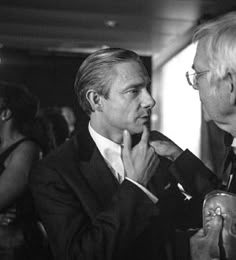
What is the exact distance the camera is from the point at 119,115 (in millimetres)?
1654

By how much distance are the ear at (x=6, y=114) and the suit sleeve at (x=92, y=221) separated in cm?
87

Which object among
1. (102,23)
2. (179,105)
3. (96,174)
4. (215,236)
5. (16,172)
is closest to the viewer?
(215,236)

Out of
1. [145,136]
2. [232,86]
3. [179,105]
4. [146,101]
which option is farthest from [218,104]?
Result: [179,105]

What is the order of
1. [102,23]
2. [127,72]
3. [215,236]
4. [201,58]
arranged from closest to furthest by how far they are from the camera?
1. [215,236]
2. [201,58]
3. [127,72]
4. [102,23]

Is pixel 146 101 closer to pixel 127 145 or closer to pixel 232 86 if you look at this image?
pixel 127 145

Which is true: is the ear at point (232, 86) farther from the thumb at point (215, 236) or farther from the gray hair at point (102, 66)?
the gray hair at point (102, 66)

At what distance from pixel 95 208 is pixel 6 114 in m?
1.00

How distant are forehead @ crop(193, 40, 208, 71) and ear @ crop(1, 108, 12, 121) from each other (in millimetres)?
1208

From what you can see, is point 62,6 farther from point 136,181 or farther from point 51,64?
point 136,181

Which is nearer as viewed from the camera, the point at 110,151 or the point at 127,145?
the point at 127,145

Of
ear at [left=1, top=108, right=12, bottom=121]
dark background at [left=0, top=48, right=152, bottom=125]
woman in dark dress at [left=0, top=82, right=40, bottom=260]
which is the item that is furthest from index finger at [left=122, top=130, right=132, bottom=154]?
dark background at [left=0, top=48, right=152, bottom=125]

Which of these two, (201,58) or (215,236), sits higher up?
(201,58)

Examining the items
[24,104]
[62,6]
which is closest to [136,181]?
Answer: [24,104]

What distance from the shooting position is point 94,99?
169cm
